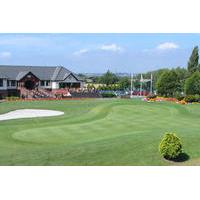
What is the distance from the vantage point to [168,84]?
18.7 metres

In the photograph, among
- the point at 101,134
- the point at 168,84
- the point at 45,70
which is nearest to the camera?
the point at 101,134

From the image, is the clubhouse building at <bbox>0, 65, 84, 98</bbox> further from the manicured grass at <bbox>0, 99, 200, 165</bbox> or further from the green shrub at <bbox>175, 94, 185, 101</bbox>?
the green shrub at <bbox>175, 94, 185, 101</bbox>

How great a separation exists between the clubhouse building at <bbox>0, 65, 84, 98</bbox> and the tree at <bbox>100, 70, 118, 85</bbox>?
3.66 ft

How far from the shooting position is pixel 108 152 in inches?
526

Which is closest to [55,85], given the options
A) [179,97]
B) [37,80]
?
[37,80]

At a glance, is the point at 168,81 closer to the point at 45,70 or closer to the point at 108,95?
the point at 108,95

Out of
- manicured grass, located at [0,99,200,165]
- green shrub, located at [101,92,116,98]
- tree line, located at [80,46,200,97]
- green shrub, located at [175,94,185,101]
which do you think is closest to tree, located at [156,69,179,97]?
tree line, located at [80,46,200,97]

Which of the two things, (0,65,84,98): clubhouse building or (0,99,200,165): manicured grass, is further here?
(0,65,84,98): clubhouse building

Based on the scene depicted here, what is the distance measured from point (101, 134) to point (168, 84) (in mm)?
5087

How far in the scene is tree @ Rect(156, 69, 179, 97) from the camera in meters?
17.8

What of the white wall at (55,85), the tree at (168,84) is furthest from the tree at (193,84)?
the white wall at (55,85)

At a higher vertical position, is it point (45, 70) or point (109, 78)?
point (45, 70)
